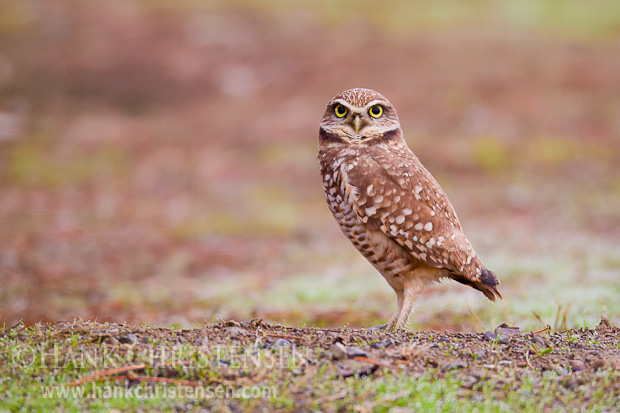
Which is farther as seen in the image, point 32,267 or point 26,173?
point 26,173

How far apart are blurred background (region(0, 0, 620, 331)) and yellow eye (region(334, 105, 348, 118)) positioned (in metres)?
1.97

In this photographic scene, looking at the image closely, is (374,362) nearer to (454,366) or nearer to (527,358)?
(454,366)

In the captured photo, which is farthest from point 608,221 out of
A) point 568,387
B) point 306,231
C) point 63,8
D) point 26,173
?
point 63,8

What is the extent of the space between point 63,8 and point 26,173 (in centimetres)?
1219

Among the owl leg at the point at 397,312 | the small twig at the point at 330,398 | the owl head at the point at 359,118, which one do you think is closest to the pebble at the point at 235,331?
the small twig at the point at 330,398

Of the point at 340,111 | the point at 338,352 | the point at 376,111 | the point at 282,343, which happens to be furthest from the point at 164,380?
the point at 376,111

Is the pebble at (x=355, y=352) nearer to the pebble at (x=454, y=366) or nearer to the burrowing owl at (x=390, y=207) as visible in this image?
the pebble at (x=454, y=366)

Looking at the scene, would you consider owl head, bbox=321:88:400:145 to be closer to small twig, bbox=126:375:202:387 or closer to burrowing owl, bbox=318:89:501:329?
burrowing owl, bbox=318:89:501:329

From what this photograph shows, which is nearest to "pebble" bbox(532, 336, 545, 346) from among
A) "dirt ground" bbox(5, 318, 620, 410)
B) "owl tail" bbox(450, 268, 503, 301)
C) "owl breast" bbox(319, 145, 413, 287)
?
"dirt ground" bbox(5, 318, 620, 410)

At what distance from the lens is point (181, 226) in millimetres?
14281

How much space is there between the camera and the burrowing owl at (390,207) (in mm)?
5555

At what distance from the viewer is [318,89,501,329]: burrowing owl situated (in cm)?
555

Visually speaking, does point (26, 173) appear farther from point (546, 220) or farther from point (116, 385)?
point (116, 385)

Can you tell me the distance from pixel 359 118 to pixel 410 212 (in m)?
0.95
